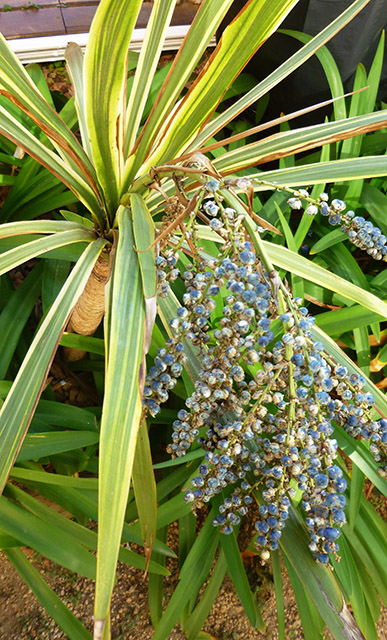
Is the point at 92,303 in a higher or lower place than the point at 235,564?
higher

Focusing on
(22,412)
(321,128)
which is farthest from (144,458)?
(321,128)

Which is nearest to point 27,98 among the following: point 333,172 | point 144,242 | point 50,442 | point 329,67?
point 144,242

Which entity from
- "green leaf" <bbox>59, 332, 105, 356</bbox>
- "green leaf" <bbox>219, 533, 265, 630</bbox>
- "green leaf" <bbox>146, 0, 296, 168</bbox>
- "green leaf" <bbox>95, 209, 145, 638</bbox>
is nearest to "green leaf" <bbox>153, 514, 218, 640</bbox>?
"green leaf" <bbox>219, 533, 265, 630</bbox>

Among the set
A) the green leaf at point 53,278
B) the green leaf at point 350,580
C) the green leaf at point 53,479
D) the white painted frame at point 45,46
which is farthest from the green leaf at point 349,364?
the white painted frame at point 45,46

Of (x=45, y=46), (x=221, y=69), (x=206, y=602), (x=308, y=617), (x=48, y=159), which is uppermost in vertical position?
(x=45, y=46)

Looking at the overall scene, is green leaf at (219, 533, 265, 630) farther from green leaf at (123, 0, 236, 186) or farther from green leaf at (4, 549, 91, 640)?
green leaf at (123, 0, 236, 186)

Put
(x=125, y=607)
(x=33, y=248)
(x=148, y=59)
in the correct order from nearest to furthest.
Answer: (x=33, y=248) < (x=148, y=59) < (x=125, y=607)

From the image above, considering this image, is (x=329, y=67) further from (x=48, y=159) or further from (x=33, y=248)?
(x=33, y=248)
